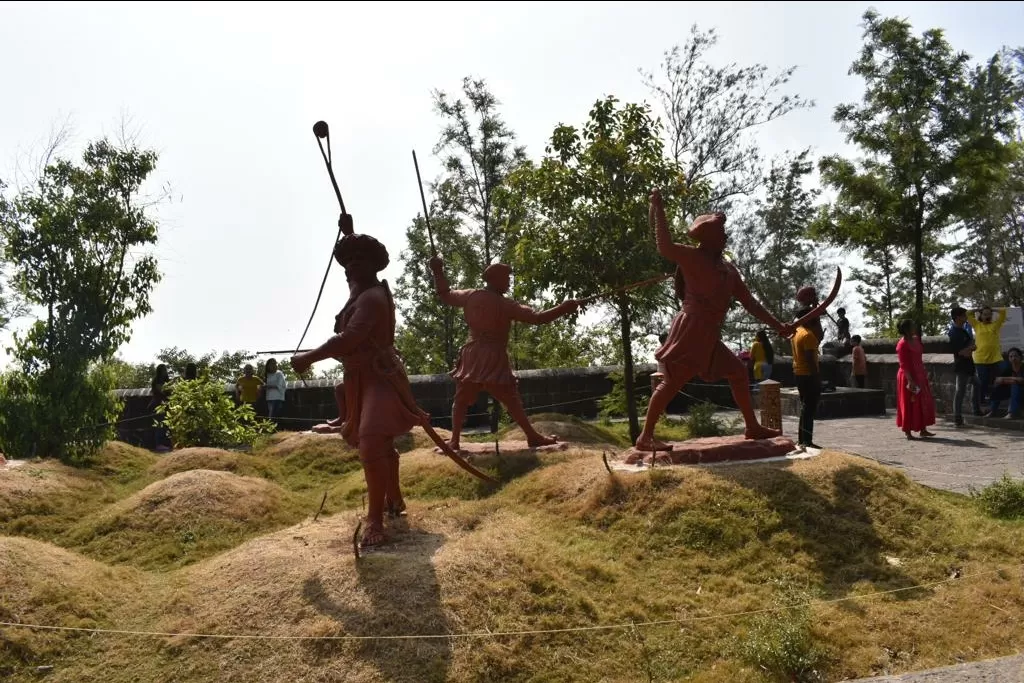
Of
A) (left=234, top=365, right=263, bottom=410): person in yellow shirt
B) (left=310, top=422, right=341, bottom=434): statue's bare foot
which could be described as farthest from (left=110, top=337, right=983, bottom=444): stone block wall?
(left=310, top=422, right=341, bottom=434): statue's bare foot

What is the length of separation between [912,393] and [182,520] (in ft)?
26.6

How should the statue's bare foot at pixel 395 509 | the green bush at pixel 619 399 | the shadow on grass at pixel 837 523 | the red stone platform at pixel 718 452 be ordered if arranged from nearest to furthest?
1. the shadow on grass at pixel 837 523
2. the statue's bare foot at pixel 395 509
3. the red stone platform at pixel 718 452
4. the green bush at pixel 619 399

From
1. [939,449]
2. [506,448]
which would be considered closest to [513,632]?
[506,448]

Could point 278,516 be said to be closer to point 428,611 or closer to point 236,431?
point 428,611

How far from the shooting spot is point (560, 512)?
631cm

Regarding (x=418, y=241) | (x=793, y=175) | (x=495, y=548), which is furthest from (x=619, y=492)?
(x=793, y=175)

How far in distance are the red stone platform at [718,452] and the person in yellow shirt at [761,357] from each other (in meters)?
7.90

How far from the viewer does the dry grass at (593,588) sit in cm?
427

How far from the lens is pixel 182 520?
7.17 meters

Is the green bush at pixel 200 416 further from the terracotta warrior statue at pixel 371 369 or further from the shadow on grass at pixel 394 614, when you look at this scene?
the shadow on grass at pixel 394 614

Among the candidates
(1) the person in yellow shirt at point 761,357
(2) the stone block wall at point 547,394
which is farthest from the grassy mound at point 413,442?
(1) the person in yellow shirt at point 761,357

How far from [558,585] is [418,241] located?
14668mm

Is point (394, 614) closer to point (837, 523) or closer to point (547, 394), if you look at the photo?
point (837, 523)

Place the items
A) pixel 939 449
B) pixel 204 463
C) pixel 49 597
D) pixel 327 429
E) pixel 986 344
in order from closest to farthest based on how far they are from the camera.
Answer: pixel 49 597 < pixel 939 449 < pixel 204 463 < pixel 986 344 < pixel 327 429
